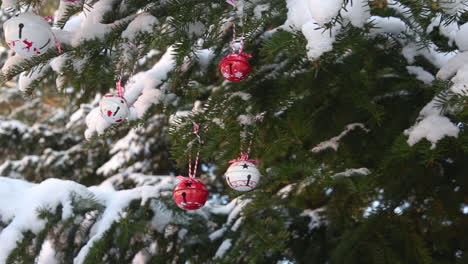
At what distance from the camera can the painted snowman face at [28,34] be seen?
150 cm

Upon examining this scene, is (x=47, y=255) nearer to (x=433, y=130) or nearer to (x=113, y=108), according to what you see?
(x=113, y=108)

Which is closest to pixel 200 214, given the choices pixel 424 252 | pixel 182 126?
pixel 182 126

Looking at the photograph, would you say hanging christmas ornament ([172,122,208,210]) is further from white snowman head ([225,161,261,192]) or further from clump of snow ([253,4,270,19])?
clump of snow ([253,4,270,19])

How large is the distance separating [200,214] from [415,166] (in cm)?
136

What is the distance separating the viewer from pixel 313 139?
223 centimetres

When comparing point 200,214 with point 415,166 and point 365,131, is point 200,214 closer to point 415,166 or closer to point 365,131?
point 365,131

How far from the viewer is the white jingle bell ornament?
6.06 feet

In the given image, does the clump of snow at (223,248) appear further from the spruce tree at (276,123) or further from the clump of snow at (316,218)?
the clump of snow at (316,218)

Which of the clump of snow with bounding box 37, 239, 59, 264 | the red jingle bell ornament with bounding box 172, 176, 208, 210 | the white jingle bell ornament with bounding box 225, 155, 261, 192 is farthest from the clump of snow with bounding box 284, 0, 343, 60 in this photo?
the clump of snow with bounding box 37, 239, 59, 264

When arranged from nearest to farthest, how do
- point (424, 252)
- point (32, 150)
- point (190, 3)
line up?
1. point (190, 3)
2. point (424, 252)
3. point (32, 150)

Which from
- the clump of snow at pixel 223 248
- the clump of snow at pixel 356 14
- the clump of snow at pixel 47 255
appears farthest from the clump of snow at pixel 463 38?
the clump of snow at pixel 47 255

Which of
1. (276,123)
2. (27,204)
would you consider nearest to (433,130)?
(276,123)

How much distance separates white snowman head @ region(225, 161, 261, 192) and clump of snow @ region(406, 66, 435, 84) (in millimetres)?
796

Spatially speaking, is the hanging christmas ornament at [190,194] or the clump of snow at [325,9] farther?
the hanging christmas ornament at [190,194]
